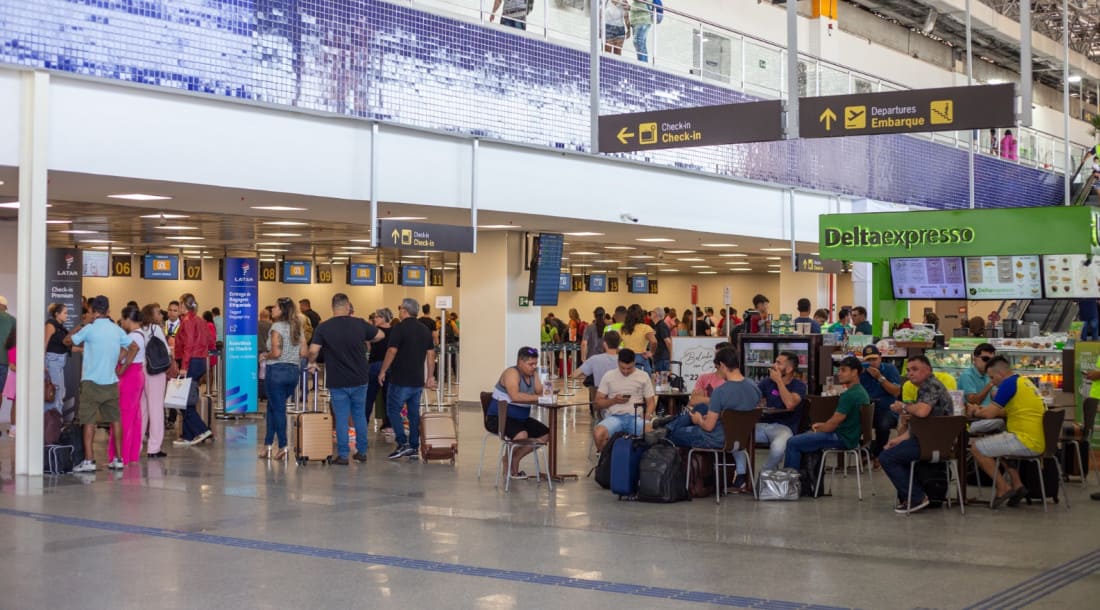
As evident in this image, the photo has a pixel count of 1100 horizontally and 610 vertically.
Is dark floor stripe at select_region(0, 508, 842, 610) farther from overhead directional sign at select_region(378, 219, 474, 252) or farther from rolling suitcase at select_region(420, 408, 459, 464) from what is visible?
overhead directional sign at select_region(378, 219, 474, 252)

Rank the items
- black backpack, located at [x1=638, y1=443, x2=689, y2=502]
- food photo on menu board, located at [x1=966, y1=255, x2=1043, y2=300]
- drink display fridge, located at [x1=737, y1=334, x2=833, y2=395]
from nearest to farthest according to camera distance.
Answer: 1. black backpack, located at [x1=638, y1=443, x2=689, y2=502]
2. drink display fridge, located at [x1=737, y1=334, x2=833, y2=395]
3. food photo on menu board, located at [x1=966, y1=255, x2=1043, y2=300]

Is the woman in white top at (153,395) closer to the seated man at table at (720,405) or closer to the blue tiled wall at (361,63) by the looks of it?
the blue tiled wall at (361,63)

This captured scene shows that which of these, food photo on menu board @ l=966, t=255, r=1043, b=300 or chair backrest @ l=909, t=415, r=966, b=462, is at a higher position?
food photo on menu board @ l=966, t=255, r=1043, b=300

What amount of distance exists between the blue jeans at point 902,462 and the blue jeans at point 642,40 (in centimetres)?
989

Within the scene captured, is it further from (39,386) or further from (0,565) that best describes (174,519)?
(39,386)

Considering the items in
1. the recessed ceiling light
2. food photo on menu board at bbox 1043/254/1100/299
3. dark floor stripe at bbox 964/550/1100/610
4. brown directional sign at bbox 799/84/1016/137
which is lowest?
dark floor stripe at bbox 964/550/1100/610

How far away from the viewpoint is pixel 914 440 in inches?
375

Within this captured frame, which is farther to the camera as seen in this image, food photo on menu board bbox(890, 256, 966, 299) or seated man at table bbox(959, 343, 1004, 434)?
food photo on menu board bbox(890, 256, 966, 299)

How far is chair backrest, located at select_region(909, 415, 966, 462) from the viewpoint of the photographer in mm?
9367

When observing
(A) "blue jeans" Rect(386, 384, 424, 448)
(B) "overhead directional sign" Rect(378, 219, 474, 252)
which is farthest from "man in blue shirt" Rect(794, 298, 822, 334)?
(A) "blue jeans" Rect(386, 384, 424, 448)

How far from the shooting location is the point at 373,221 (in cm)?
1405

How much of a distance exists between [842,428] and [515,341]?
9342 mm

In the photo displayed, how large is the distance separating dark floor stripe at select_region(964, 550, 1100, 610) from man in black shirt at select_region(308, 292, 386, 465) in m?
7.00

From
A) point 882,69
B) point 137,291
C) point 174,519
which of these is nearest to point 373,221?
point 174,519
